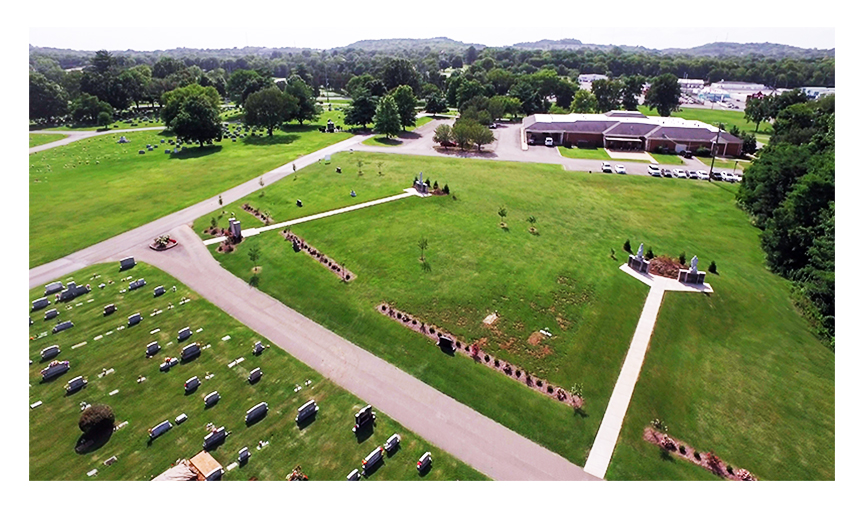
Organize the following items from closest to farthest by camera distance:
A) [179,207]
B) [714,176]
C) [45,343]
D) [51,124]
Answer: [45,343]
[179,207]
[714,176]
[51,124]

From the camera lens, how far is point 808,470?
29156 millimetres

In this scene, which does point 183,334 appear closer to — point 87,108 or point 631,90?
point 87,108

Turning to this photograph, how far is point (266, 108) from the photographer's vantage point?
117m

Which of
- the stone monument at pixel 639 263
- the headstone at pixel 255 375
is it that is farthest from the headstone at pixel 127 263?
the stone monument at pixel 639 263

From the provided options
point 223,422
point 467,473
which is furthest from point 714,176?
point 223,422

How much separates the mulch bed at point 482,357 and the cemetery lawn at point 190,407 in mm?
9262

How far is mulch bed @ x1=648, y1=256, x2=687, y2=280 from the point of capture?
167 feet

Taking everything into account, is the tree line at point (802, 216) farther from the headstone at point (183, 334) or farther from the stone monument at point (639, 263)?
the headstone at point (183, 334)

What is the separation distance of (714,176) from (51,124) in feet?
607

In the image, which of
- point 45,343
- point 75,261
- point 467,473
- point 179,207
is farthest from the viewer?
point 179,207

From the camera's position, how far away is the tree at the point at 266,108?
11644cm

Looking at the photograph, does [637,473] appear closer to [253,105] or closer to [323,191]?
[323,191]

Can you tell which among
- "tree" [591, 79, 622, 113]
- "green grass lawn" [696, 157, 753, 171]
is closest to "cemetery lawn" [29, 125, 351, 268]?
"green grass lawn" [696, 157, 753, 171]

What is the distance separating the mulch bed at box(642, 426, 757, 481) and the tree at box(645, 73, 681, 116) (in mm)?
151216
